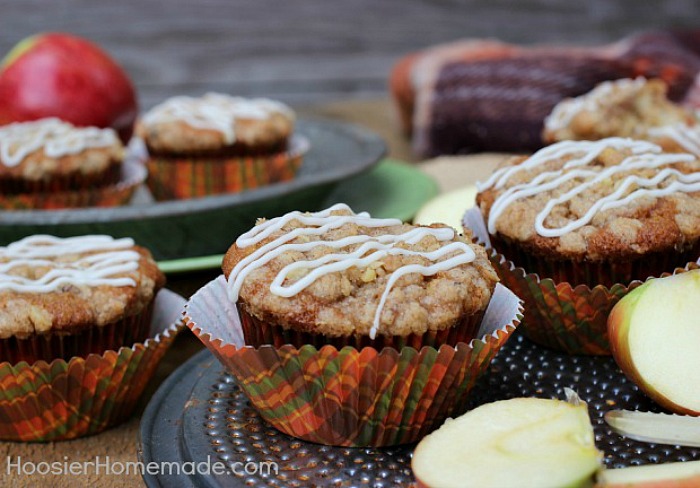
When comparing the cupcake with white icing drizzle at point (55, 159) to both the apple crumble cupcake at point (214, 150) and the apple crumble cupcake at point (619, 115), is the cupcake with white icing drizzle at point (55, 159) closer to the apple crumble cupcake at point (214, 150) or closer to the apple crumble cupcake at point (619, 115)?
the apple crumble cupcake at point (214, 150)

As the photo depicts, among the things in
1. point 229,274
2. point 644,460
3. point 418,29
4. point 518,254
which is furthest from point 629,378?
point 418,29

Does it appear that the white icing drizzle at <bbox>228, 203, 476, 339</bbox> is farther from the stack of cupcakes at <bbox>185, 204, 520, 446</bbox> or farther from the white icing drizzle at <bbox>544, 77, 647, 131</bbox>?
the white icing drizzle at <bbox>544, 77, 647, 131</bbox>

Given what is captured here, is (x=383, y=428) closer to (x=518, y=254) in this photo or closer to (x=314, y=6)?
(x=518, y=254)

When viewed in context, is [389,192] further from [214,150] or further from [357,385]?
[357,385]

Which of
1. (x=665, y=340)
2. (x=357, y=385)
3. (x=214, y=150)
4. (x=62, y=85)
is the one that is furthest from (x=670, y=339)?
(x=62, y=85)

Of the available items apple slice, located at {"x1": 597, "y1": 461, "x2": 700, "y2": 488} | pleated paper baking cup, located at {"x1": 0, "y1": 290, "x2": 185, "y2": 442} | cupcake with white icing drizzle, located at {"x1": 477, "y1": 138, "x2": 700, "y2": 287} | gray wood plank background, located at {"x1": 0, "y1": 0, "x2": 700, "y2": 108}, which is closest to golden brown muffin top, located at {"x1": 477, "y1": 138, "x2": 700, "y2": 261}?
cupcake with white icing drizzle, located at {"x1": 477, "y1": 138, "x2": 700, "y2": 287}

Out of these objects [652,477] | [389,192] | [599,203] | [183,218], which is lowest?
[389,192]
